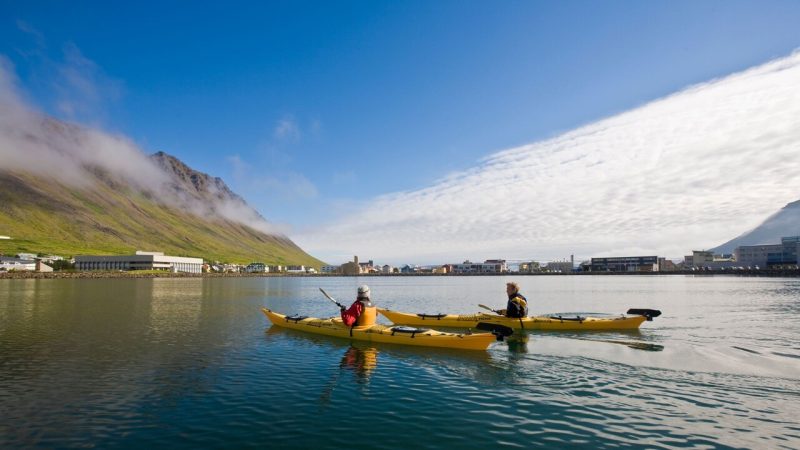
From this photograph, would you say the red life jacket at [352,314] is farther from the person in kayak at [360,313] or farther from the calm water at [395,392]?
the calm water at [395,392]

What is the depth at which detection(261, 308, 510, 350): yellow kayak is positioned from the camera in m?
26.5

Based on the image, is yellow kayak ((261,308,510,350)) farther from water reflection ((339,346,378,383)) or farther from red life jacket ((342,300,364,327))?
water reflection ((339,346,378,383))

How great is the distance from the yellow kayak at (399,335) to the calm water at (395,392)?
0.80 metres

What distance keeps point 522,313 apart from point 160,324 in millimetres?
32357

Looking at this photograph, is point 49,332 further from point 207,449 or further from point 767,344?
point 767,344

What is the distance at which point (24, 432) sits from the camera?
45.6 ft

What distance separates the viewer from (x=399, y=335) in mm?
28656

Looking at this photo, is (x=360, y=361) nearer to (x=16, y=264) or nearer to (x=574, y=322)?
(x=574, y=322)

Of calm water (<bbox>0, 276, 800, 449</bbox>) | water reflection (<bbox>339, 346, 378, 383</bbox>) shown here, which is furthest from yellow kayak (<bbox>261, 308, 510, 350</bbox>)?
water reflection (<bbox>339, 346, 378, 383</bbox>)

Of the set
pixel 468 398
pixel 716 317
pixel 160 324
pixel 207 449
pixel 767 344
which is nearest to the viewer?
pixel 207 449

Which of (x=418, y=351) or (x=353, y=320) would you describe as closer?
(x=418, y=351)

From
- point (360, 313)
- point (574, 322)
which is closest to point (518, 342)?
point (574, 322)

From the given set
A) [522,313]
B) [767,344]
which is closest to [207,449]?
[522,313]

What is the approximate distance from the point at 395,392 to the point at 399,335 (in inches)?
389
